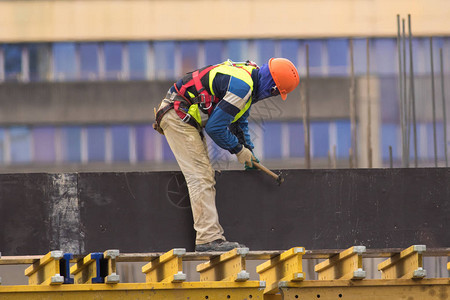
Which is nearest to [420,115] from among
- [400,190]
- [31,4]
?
[31,4]

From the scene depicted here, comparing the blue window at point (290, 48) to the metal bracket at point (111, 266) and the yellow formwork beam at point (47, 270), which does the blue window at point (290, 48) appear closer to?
the yellow formwork beam at point (47, 270)

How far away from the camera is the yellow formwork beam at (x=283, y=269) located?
8.80 m

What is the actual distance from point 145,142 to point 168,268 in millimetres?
23384

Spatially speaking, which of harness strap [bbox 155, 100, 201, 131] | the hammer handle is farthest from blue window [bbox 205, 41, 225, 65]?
harness strap [bbox 155, 100, 201, 131]

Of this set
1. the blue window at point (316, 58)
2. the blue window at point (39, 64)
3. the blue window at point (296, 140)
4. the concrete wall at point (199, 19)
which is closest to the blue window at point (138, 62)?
the concrete wall at point (199, 19)

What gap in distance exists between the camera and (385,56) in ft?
106

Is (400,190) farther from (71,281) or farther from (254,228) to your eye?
(71,281)

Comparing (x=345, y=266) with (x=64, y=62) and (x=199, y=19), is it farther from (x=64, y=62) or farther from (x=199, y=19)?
(x=64, y=62)

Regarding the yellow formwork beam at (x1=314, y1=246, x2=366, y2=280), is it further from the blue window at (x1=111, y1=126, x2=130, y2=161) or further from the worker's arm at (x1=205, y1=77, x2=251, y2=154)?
the blue window at (x1=111, y1=126, x2=130, y2=161)

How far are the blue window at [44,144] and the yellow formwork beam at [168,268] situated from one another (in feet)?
76.9

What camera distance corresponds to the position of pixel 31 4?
104 feet

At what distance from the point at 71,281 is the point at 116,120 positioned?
2355 centimetres

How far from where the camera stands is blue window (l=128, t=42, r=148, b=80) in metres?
32.3

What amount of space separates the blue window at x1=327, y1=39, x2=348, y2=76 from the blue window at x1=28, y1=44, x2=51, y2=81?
8.78m
